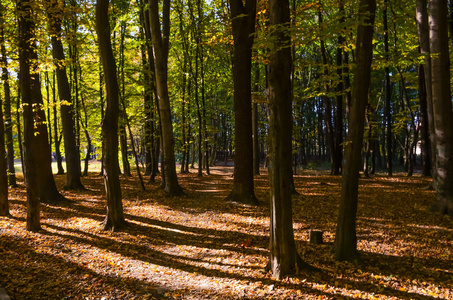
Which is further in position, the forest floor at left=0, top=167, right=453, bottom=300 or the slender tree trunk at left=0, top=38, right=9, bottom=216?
the slender tree trunk at left=0, top=38, right=9, bottom=216

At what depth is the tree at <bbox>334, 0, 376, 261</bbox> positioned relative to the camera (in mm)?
4852

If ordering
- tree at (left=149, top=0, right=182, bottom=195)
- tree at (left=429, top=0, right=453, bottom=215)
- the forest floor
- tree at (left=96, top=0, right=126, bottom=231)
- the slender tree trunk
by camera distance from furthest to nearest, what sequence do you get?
1. tree at (left=149, top=0, right=182, bottom=195)
2. the slender tree trunk
3. tree at (left=429, top=0, right=453, bottom=215)
4. tree at (left=96, top=0, right=126, bottom=231)
5. the forest floor

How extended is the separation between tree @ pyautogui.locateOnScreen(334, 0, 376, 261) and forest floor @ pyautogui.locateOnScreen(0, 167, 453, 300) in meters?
0.53

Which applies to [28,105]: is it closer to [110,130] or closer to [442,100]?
[110,130]

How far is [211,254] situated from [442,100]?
8.02m

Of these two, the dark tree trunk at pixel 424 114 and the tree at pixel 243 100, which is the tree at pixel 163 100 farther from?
the dark tree trunk at pixel 424 114

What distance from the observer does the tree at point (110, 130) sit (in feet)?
24.2

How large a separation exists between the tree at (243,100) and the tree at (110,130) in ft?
13.9

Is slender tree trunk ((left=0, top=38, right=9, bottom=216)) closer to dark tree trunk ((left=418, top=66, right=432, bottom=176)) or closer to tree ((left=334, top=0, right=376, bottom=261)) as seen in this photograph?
tree ((left=334, top=0, right=376, bottom=261))

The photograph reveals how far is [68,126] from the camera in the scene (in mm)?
12977

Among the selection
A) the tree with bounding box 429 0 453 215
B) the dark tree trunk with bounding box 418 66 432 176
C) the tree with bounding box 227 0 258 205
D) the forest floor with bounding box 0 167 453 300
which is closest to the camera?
the forest floor with bounding box 0 167 453 300

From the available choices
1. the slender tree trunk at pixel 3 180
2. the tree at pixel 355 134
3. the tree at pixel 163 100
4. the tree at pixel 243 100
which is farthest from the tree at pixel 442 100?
the slender tree trunk at pixel 3 180

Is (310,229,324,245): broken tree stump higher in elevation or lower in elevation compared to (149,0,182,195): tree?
lower

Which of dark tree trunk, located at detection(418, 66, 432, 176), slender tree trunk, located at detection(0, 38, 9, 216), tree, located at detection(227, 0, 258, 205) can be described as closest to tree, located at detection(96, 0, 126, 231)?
slender tree trunk, located at detection(0, 38, 9, 216)
